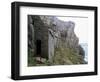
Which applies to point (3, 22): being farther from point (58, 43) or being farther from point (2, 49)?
point (58, 43)

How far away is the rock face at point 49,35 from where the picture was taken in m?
1.14

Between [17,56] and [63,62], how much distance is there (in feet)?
0.72

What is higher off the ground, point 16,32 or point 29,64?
point 16,32

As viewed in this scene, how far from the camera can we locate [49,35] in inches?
46.2

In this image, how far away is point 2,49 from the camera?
112cm

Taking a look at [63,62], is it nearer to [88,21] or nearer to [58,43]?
[58,43]

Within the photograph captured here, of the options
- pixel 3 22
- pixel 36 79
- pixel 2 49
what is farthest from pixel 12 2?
pixel 36 79

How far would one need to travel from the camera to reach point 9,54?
1.13 meters

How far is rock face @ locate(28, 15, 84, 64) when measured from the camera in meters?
1.14

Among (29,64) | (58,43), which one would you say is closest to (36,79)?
(29,64)

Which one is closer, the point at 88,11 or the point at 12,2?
the point at 12,2

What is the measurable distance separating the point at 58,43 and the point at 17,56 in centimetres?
20

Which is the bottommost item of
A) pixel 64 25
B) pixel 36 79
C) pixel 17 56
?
pixel 36 79

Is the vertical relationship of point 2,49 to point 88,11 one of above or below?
below
